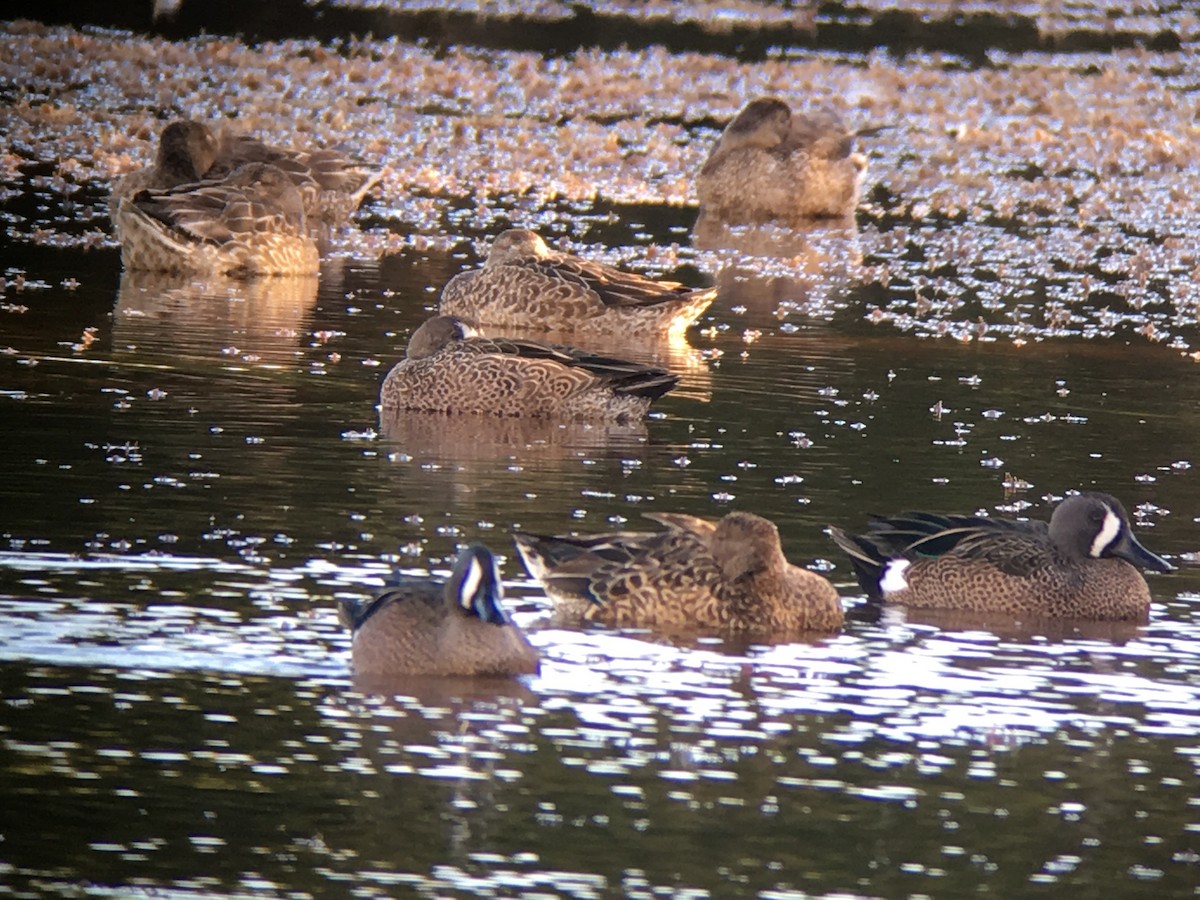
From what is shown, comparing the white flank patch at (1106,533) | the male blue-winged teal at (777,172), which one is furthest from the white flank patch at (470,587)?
the male blue-winged teal at (777,172)

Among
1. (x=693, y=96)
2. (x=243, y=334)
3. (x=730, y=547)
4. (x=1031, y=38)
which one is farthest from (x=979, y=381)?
(x=1031, y=38)

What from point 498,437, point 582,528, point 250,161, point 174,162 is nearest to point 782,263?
point 250,161

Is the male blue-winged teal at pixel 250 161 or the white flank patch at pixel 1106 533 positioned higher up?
the male blue-winged teal at pixel 250 161

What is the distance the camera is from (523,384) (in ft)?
55.7

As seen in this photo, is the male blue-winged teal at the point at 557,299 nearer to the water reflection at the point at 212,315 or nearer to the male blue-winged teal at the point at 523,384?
the water reflection at the point at 212,315

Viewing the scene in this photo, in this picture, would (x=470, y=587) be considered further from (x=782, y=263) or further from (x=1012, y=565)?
(x=782, y=263)

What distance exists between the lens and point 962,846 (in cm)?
871

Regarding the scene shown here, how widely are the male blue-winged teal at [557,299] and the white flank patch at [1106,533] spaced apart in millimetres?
8302

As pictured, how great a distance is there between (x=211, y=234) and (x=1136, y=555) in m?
12.1

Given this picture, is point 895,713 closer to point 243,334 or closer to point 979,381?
point 979,381

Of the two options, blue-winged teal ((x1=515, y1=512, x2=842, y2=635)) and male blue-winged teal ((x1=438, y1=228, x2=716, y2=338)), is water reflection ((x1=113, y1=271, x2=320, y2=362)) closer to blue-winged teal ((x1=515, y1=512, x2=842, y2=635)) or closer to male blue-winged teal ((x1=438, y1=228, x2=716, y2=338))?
male blue-winged teal ((x1=438, y1=228, x2=716, y2=338))

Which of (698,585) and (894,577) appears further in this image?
(894,577)

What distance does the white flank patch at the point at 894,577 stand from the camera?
12703 mm

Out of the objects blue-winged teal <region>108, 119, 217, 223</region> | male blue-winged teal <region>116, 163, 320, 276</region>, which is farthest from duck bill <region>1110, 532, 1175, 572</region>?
blue-winged teal <region>108, 119, 217, 223</region>
